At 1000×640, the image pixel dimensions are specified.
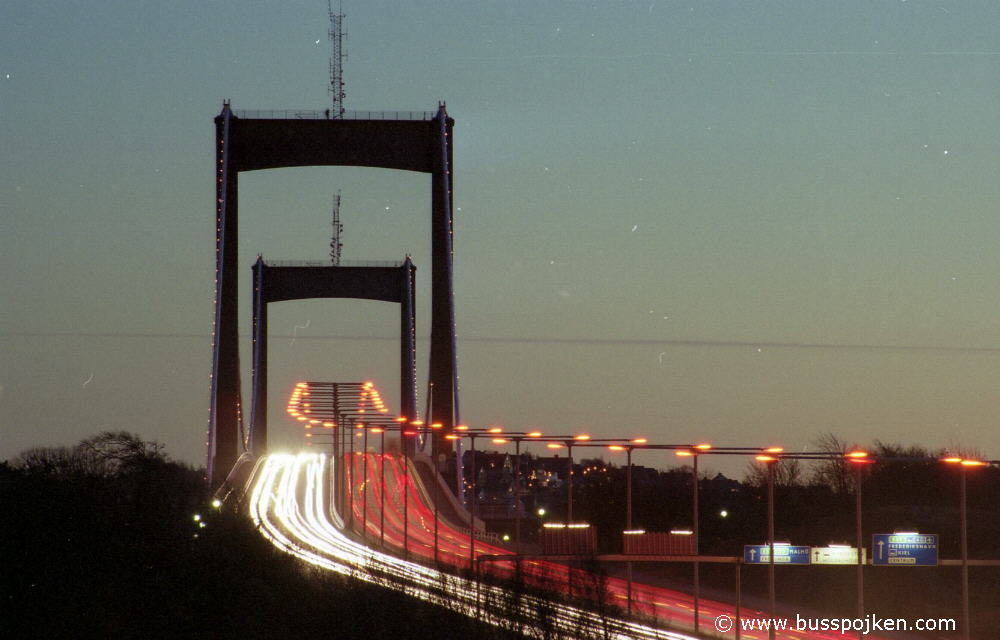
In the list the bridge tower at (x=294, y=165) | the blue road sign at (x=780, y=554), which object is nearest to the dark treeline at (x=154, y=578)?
the blue road sign at (x=780, y=554)

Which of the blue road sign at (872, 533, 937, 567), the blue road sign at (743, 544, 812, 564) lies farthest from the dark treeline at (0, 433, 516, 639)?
the blue road sign at (872, 533, 937, 567)

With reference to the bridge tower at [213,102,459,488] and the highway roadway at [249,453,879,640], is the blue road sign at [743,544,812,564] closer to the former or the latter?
the highway roadway at [249,453,879,640]

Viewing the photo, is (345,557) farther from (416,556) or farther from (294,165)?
(294,165)

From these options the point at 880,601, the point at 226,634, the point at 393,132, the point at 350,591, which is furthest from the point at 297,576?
the point at 393,132

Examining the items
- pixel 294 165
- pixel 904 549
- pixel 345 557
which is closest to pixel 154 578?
pixel 345 557

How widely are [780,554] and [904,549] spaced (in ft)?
11.8

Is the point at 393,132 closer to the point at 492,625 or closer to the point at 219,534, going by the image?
the point at 219,534

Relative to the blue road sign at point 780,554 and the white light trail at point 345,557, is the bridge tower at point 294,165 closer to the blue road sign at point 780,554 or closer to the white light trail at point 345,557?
the white light trail at point 345,557

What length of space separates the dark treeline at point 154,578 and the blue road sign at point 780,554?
13.0 m

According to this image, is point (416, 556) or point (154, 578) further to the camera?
point (416, 556)

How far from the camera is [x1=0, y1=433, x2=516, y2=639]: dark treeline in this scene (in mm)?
25859

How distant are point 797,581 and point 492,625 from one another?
128 feet

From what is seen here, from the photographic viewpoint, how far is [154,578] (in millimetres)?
30406

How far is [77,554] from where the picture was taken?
30.1m
